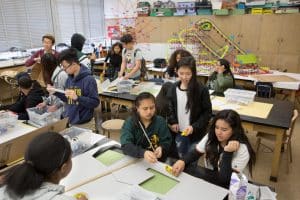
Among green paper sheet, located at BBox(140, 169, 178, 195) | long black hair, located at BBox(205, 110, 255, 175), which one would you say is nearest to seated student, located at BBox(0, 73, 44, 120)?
green paper sheet, located at BBox(140, 169, 178, 195)

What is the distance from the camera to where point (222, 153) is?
1.64 meters

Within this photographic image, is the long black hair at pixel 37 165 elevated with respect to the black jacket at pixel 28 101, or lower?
elevated

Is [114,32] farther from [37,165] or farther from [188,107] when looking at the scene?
[37,165]

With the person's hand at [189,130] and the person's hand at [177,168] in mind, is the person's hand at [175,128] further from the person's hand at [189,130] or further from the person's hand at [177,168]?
the person's hand at [177,168]

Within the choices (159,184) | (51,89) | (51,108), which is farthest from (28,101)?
(159,184)

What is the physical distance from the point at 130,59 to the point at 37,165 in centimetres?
333

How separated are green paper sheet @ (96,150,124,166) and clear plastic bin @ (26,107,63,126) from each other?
0.75 meters

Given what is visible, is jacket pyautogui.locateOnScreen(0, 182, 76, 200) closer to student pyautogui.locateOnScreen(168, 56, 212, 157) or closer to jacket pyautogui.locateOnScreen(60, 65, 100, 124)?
student pyautogui.locateOnScreen(168, 56, 212, 157)

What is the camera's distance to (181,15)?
5855 mm

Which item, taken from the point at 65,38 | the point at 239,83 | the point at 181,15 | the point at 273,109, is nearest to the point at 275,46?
the point at 239,83

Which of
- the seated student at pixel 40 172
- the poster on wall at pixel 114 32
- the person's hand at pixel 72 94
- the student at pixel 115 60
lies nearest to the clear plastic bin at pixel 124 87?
the person's hand at pixel 72 94

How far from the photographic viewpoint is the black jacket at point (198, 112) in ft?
7.04

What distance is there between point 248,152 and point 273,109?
138cm

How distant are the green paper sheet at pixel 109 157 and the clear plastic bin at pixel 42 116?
0.75m
